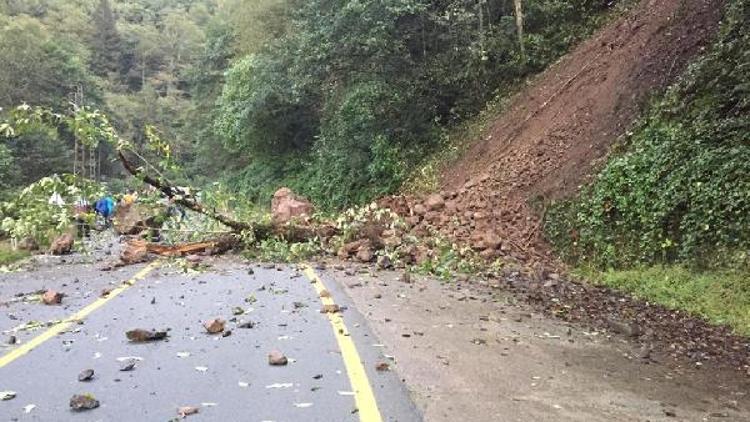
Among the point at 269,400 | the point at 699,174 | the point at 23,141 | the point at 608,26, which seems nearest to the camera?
the point at 269,400

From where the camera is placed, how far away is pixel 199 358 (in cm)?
598

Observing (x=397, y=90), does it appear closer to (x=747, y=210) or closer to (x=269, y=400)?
(x=747, y=210)

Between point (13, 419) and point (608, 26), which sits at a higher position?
point (608, 26)

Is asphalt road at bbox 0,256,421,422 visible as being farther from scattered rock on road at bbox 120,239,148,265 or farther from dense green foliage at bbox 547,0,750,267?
dense green foliage at bbox 547,0,750,267

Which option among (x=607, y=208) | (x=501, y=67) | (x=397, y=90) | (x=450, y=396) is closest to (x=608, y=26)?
(x=501, y=67)

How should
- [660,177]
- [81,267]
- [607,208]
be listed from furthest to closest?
[81,267] → [607,208] → [660,177]

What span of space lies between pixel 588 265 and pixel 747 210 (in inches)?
128

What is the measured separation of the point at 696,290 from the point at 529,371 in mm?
5161

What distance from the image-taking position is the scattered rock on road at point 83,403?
4.64 m

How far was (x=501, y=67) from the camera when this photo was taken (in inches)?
878

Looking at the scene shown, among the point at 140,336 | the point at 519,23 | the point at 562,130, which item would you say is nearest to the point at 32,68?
the point at 519,23

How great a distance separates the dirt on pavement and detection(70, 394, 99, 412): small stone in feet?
7.47

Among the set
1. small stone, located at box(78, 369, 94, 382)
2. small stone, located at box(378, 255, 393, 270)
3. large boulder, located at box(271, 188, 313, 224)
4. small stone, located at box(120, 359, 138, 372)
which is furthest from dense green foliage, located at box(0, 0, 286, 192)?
small stone, located at box(78, 369, 94, 382)

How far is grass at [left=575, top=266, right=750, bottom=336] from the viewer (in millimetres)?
8917
